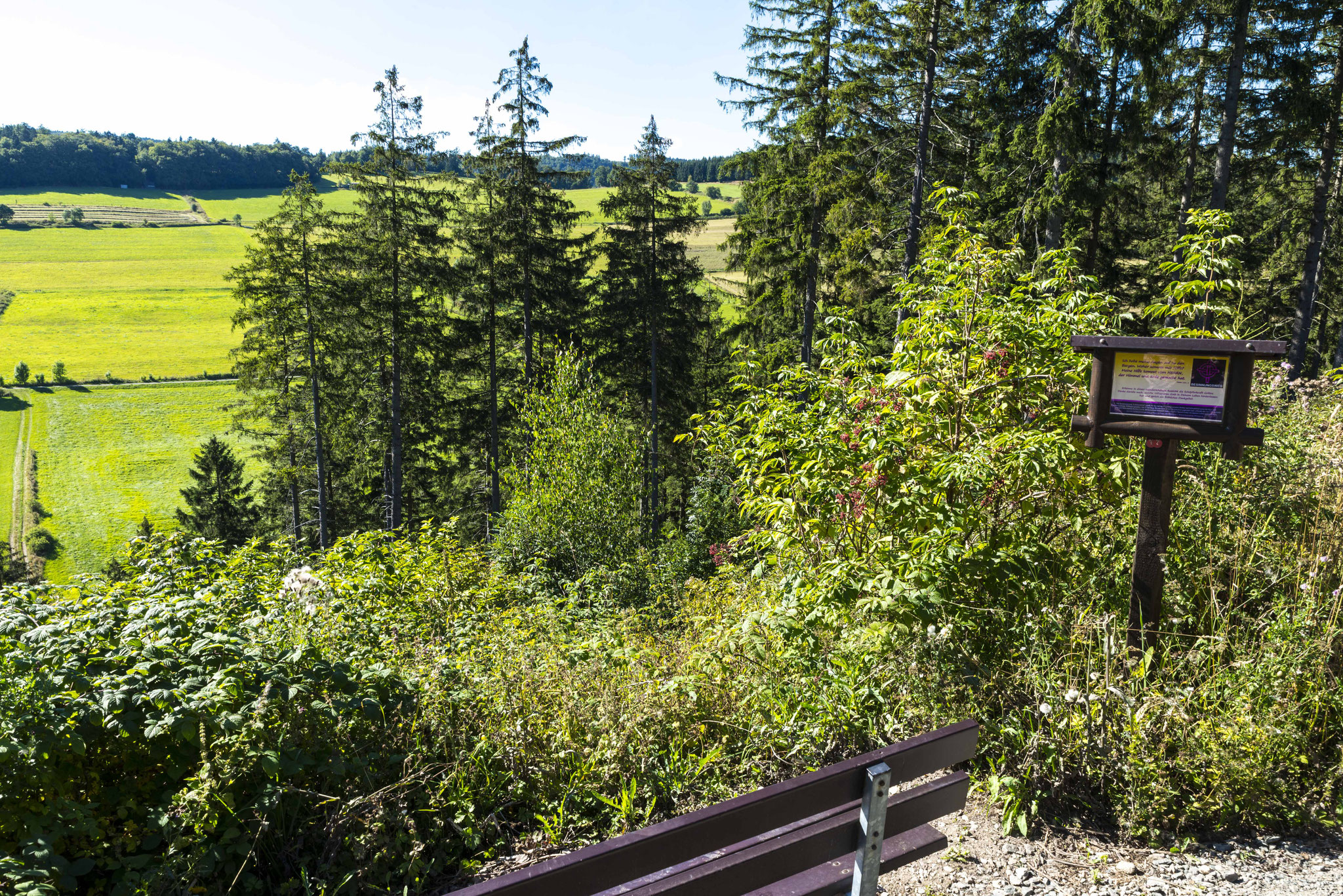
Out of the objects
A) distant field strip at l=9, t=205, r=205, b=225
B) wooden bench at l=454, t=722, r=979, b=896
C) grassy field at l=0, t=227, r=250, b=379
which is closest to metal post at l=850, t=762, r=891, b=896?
wooden bench at l=454, t=722, r=979, b=896

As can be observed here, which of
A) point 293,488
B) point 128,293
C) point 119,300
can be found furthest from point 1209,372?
point 128,293

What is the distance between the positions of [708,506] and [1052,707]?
12632 mm

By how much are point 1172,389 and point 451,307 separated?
26.4m

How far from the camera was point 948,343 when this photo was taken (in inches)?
189

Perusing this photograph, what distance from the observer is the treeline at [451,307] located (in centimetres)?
2289

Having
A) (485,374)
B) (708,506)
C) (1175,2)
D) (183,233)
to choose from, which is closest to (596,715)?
(708,506)

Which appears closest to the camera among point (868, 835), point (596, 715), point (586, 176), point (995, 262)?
point (868, 835)

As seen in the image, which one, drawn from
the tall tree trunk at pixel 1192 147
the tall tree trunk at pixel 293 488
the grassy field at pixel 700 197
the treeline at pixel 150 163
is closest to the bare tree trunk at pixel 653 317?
the tall tree trunk at pixel 293 488

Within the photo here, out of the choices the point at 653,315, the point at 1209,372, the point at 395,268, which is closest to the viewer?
the point at 1209,372

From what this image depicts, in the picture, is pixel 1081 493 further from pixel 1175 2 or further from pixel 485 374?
pixel 485 374

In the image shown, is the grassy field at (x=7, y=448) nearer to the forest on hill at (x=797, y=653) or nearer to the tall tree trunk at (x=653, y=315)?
the tall tree trunk at (x=653, y=315)

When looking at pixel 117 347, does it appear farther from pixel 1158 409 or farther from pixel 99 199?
pixel 1158 409

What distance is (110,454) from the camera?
6200 centimetres

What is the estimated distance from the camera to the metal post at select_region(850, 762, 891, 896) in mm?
2115
